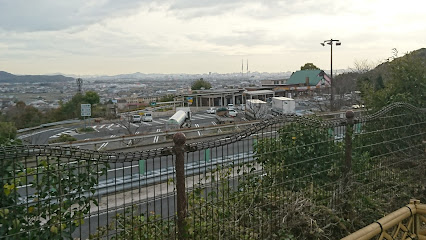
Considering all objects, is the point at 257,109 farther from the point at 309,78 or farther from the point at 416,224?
the point at 309,78

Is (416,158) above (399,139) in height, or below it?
below

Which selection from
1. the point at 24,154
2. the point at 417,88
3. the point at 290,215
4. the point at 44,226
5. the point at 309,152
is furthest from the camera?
the point at 417,88

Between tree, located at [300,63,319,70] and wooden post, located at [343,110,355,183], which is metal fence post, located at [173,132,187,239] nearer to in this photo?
wooden post, located at [343,110,355,183]

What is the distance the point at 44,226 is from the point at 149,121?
114 feet

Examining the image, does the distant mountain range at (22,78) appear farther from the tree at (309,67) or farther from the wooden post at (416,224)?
the wooden post at (416,224)

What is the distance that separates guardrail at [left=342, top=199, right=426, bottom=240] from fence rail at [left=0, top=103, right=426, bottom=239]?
0.55 meters

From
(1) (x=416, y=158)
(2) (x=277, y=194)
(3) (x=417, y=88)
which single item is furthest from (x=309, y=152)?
(3) (x=417, y=88)

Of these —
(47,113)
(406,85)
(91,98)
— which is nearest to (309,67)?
(91,98)

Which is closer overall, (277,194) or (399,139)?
(277,194)

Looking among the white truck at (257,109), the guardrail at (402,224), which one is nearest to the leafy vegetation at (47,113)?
the white truck at (257,109)

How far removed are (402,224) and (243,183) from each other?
5.81 ft

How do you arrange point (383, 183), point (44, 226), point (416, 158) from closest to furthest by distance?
point (44, 226) < point (383, 183) < point (416, 158)

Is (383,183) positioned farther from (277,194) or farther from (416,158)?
(277,194)

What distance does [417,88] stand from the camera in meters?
6.46
